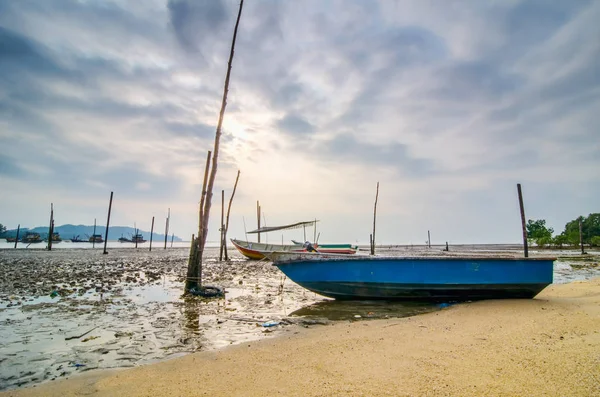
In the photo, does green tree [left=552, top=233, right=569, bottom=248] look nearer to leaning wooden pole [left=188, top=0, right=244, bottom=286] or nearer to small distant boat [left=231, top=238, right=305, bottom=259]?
small distant boat [left=231, top=238, right=305, bottom=259]

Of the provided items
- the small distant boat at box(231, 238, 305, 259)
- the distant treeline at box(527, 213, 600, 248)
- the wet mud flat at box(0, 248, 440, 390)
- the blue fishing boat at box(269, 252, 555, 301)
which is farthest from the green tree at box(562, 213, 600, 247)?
the wet mud flat at box(0, 248, 440, 390)

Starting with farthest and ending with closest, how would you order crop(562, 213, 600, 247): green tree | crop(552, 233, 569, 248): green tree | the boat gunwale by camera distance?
crop(562, 213, 600, 247): green tree, crop(552, 233, 569, 248): green tree, the boat gunwale

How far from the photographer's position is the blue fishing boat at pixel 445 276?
8.00 metres

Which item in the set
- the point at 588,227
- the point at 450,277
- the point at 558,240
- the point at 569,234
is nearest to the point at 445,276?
the point at 450,277

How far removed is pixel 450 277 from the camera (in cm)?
805

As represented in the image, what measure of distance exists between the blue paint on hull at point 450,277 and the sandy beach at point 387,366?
2709 mm

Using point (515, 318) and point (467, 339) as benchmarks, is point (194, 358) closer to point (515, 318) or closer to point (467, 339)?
point (467, 339)

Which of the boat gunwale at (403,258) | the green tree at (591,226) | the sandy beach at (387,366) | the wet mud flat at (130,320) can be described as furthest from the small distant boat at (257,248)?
the green tree at (591,226)

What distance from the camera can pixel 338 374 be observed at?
320 centimetres

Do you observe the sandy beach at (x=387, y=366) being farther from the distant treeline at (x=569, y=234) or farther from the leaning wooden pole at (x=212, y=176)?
the distant treeline at (x=569, y=234)

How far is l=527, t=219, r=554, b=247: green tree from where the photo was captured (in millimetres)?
51844

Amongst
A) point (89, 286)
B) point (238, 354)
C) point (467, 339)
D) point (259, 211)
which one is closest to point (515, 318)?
point (467, 339)

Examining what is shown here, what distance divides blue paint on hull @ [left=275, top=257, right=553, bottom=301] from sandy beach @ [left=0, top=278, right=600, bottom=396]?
271 cm

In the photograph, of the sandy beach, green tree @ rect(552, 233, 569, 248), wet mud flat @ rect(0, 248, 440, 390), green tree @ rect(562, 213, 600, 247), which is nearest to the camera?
the sandy beach
